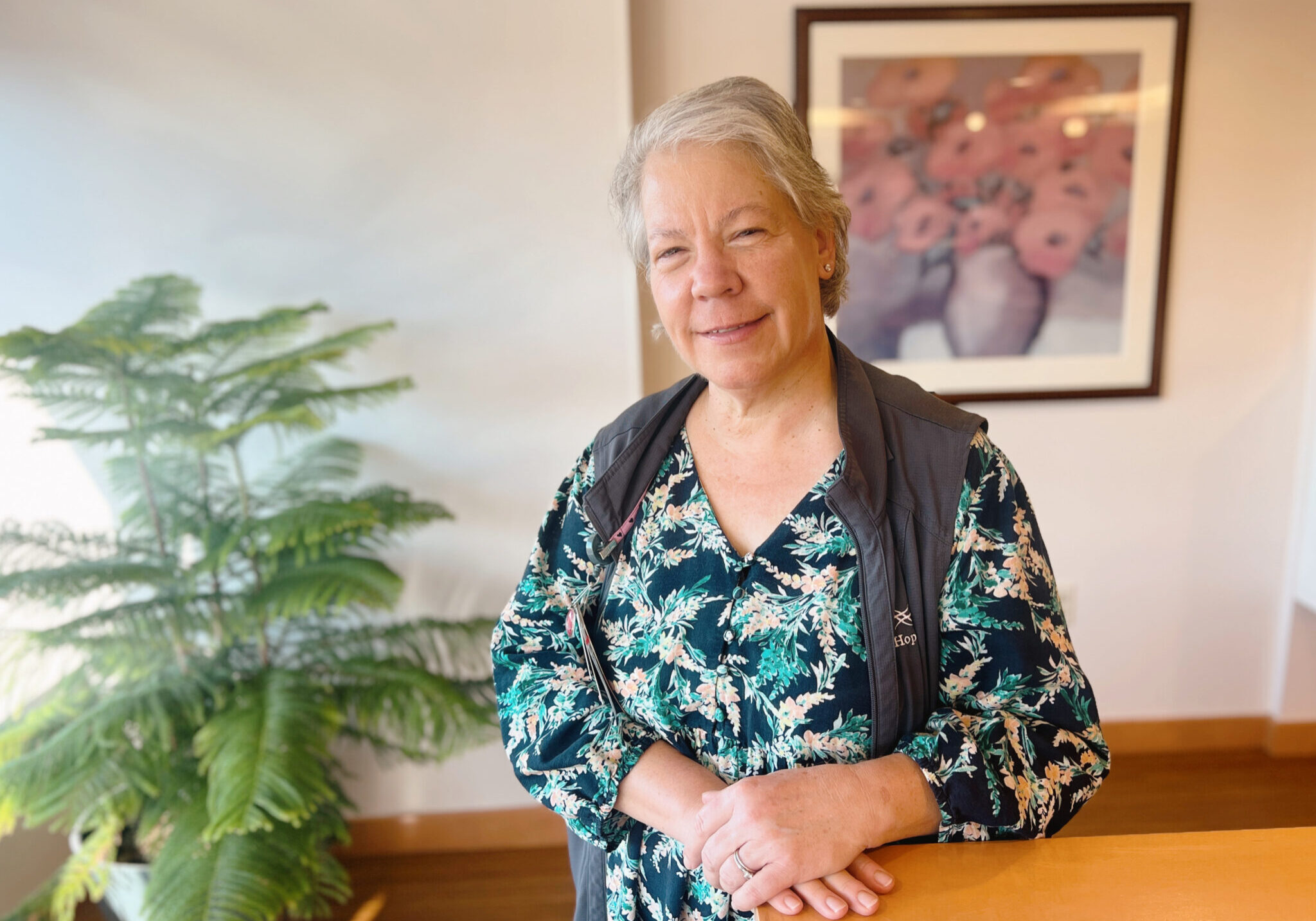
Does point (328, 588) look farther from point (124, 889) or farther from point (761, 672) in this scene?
point (761, 672)

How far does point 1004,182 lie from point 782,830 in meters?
2.08

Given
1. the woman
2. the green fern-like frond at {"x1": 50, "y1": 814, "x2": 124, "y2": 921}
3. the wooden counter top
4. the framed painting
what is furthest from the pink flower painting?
the green fern-like frond at {"x1": 50, "y1": 814, "x2": 124, "y2": 921}

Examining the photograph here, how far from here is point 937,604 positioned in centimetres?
96

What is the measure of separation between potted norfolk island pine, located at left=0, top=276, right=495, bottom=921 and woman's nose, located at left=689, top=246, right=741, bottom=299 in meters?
0.93

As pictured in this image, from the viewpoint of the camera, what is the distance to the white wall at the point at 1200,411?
232 cm

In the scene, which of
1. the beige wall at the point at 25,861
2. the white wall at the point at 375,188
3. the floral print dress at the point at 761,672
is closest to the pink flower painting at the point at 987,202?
the white wall at the point at 375,188

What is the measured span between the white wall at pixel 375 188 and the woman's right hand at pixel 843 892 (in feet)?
5.22

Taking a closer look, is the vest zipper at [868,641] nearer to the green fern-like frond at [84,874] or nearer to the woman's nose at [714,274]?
the woman's nose at [714,274]

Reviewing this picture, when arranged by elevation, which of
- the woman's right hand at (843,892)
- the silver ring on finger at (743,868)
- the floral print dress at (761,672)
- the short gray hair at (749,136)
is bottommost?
Result: the silver ring on finger at (743,868)

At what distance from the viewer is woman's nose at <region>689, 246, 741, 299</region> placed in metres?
1.01

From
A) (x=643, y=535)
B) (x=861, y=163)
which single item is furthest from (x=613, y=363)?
(x=643, y=535)

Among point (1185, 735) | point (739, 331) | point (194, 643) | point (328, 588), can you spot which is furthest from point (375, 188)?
point (1185, 735)

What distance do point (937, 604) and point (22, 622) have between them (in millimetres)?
1987

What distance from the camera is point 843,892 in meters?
0.80
